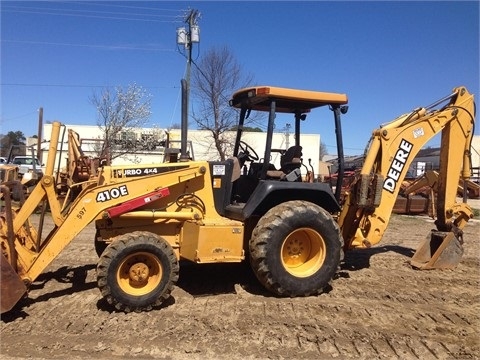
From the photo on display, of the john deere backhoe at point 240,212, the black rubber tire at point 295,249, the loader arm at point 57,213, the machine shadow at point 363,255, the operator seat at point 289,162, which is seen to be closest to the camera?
the loader arm at point 57,213

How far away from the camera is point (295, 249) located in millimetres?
6035

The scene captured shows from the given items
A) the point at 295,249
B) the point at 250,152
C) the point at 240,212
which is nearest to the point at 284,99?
the point at 250,152

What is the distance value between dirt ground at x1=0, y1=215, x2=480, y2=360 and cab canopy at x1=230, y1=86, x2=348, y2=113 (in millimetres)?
2432

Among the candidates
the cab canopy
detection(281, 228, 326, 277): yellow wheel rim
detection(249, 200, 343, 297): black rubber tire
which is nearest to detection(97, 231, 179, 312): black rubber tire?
detection(249, 200, 343, 297): black rubber tire

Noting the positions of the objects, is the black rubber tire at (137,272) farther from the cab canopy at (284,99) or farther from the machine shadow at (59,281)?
the cab canopy at (284,99)

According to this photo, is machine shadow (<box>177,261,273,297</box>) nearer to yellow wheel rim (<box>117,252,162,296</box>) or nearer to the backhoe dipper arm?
yellow wheel rim (<box>117,252,162,296</box>)

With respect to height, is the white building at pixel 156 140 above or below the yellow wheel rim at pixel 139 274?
above

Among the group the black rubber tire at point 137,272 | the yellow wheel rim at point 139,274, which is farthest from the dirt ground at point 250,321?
the yellow wheel rim at point 139,274

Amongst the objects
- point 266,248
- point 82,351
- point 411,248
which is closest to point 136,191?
point 266,248

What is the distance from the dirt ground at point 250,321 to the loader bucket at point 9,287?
0.21 meters

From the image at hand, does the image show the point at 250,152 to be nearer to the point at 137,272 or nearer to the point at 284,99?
the point at 284,99

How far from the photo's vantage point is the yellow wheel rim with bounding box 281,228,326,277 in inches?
231

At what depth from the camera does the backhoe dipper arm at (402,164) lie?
22.0 ft

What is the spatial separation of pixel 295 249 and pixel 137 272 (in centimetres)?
204
